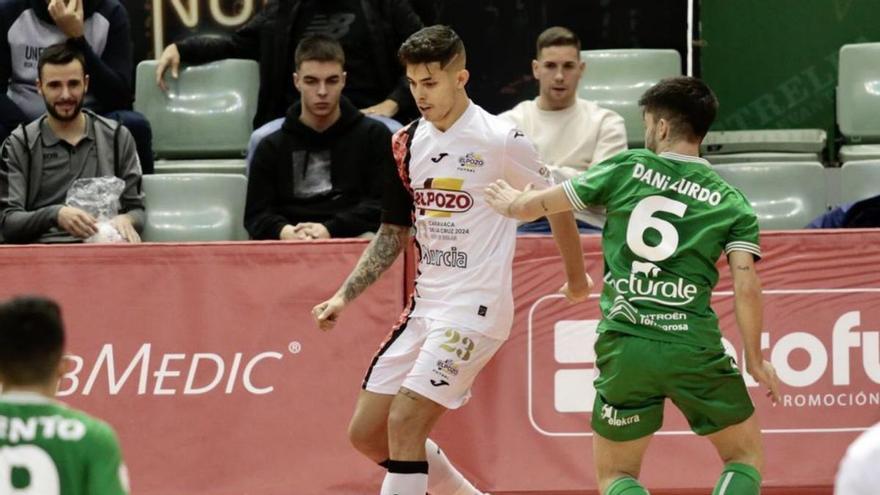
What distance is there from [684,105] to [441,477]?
206 centimetres

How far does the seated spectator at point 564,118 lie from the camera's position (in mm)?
9023

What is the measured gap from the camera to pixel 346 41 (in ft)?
32.5

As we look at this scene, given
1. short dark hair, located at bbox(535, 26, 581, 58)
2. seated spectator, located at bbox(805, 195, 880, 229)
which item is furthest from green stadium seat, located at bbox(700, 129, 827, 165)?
seated spectator, located at bbox(805, 195, 880, 229)

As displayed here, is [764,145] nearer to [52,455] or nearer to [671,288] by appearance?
[671,288]

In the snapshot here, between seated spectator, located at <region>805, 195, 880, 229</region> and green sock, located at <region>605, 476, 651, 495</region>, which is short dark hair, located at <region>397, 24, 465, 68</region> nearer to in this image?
green sock, located at <region>605, 476, 651, 495</region>

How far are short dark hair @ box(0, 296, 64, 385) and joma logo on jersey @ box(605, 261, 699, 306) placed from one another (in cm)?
235

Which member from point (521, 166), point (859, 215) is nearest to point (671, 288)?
point (521, 166)

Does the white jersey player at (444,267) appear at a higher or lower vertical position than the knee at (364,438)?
higher

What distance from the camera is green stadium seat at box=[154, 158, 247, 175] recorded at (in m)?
10.0

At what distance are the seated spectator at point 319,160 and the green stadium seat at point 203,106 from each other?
149 cm

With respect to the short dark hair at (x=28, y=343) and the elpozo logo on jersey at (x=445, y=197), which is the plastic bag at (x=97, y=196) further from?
the short dark hair at (x=28, y=343)

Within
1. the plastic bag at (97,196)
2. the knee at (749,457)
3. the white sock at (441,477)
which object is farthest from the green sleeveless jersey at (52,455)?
the plastic bag at (97,196)

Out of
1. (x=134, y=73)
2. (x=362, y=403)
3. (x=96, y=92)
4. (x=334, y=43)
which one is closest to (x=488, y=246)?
(x=362, y=403)

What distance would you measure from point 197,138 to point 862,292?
477 centimetres
